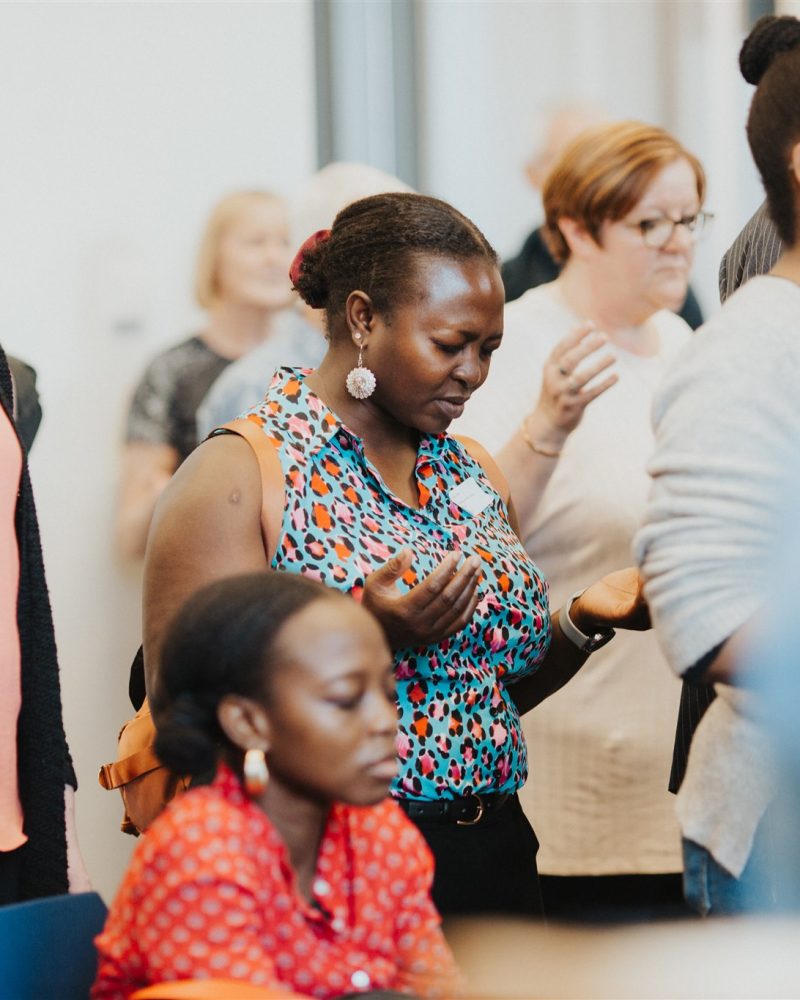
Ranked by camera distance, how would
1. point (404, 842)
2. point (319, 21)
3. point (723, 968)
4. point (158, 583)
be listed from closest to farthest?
point (723, 968), point (404, 842), point (158, 583), point (319, 21)

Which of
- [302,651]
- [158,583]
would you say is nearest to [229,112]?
[158,583]

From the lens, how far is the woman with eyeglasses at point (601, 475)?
2.91 metres

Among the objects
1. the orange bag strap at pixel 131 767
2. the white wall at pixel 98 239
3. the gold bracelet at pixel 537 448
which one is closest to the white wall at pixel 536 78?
the white wall at pixel 98 239

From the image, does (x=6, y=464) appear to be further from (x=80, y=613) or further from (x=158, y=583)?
(x=80, y=613)

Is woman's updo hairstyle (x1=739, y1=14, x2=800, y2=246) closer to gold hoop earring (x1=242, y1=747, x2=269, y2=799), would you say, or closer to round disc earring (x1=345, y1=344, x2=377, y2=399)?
round disc earring (x1=345, y1=344, x2=377, y2=399)

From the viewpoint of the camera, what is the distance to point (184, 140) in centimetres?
396

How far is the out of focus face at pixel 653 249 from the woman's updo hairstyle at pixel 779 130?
1503mm

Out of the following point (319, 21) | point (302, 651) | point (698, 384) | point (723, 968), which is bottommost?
point (723, 968)

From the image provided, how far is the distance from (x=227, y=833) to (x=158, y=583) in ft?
1.60

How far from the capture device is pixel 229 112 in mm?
4004

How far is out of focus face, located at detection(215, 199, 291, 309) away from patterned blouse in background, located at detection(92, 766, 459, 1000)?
2454 mm

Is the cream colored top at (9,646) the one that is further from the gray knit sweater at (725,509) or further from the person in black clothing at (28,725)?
the gray knit sweater at (725,509)

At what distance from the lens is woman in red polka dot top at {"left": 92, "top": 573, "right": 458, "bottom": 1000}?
4.55 feet

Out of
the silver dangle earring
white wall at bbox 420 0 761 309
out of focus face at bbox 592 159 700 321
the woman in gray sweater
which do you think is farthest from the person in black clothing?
white wall at bbox 420 0 761 309
